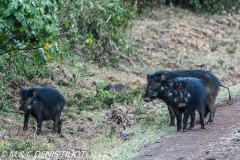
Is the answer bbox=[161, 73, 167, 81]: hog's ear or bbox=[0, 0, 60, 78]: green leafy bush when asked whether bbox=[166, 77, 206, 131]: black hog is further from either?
bbox=[0, 0, 60, 78]: green leafy bush

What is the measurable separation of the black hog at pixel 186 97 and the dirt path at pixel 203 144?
28 cm

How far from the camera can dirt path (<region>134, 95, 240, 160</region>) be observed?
859 centimetres

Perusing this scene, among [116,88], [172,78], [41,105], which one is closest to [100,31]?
[116,88]

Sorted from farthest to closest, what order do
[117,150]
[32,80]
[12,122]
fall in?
[32,80] → [12,122] → [117,150]

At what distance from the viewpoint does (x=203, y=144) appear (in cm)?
933

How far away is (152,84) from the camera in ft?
38.0

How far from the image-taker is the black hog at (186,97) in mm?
10844

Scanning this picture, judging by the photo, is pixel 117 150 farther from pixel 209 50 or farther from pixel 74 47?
pixel 209 50

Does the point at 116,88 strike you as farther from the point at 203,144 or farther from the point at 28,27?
the point at 203,144

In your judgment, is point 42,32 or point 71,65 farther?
point 71,65

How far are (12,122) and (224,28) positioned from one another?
39.8 feet

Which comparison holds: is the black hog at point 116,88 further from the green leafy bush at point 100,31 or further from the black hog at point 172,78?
the black hog at point 172,78

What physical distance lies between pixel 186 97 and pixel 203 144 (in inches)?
67.4

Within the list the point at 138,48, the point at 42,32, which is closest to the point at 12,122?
the point at 42,32
